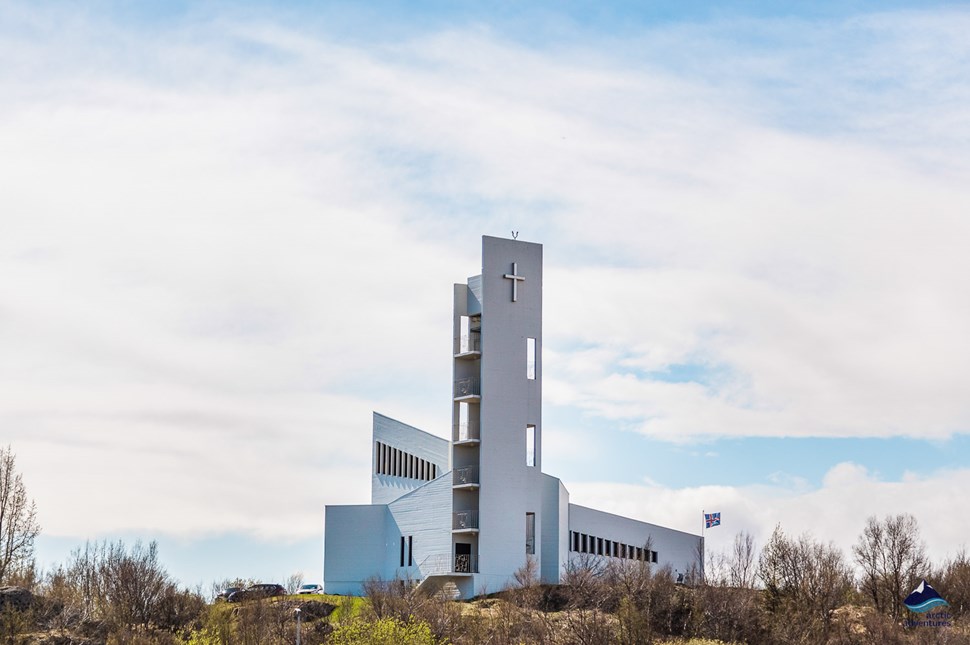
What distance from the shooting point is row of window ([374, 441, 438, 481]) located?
91875mm

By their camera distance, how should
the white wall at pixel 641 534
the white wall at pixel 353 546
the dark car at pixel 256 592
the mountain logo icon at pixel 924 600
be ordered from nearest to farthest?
the mountain logo icon at pixel 924 600
the dark car at pixel 256 592
the white wall at pixel 353 546
the white wall at pixel 641 534

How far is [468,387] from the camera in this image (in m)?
88.6

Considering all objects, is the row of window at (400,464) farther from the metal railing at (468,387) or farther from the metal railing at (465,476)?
the metal railing at (468,387)

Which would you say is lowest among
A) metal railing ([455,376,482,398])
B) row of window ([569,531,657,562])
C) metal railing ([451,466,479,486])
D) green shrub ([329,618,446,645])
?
green shrub ([329,618,446,645])

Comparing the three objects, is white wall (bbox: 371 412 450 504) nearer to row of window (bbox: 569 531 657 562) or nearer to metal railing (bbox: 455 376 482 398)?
metal railing (bbox: 455 376 482 398)

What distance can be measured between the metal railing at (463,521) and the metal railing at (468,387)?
755 centimetres

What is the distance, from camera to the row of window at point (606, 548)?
92438mm

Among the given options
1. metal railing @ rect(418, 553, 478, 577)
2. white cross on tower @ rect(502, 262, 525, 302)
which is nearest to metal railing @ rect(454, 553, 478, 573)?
metal railing @ rect(418, 553, 478, 577)

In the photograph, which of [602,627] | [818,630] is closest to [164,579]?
[602,627]

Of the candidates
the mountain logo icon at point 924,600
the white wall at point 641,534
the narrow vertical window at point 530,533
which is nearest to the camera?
the mountain logo icon at point 924,600

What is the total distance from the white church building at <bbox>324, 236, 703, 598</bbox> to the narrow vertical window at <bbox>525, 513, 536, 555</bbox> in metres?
0.06

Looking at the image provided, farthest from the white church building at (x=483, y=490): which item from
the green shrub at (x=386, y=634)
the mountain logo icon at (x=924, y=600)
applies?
the mountain logo icon at (x=924, y=600)

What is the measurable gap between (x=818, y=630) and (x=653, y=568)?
802 inches

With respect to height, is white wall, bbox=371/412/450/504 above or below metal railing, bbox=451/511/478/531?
above
